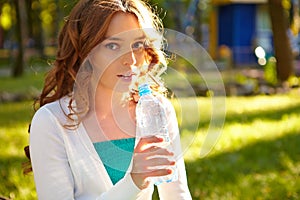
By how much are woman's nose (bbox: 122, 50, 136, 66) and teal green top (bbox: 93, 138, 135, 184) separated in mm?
317

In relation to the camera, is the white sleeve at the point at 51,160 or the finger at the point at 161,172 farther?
the white sleeve at the point at 51,160

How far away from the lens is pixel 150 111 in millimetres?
1950

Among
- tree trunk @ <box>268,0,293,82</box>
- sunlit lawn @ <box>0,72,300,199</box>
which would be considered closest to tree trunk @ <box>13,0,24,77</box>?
tree trunk @ <box>268,0,293,82</box>

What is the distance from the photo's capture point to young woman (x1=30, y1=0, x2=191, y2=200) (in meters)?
2.06

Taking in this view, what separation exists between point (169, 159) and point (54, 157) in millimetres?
479

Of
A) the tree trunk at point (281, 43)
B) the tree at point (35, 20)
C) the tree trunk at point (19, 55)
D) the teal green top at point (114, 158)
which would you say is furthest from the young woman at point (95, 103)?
the tree at point (35, 20)

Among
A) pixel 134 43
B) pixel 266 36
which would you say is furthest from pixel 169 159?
pixel 266 36

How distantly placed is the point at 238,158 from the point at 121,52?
4.20 meters

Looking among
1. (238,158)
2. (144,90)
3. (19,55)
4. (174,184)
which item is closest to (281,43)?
(238,158)

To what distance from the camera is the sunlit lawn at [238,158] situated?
4859 mm

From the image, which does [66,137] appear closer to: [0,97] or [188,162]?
[188,162]

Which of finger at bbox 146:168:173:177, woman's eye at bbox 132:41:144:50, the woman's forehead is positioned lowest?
finger at bbox 146:168:173:177

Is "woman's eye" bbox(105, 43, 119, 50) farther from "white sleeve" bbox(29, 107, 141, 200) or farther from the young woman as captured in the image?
"white sleeve" bbox(29, 107, 141, 200)

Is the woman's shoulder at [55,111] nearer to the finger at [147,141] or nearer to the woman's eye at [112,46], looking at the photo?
the woman's eye at [112,46]
